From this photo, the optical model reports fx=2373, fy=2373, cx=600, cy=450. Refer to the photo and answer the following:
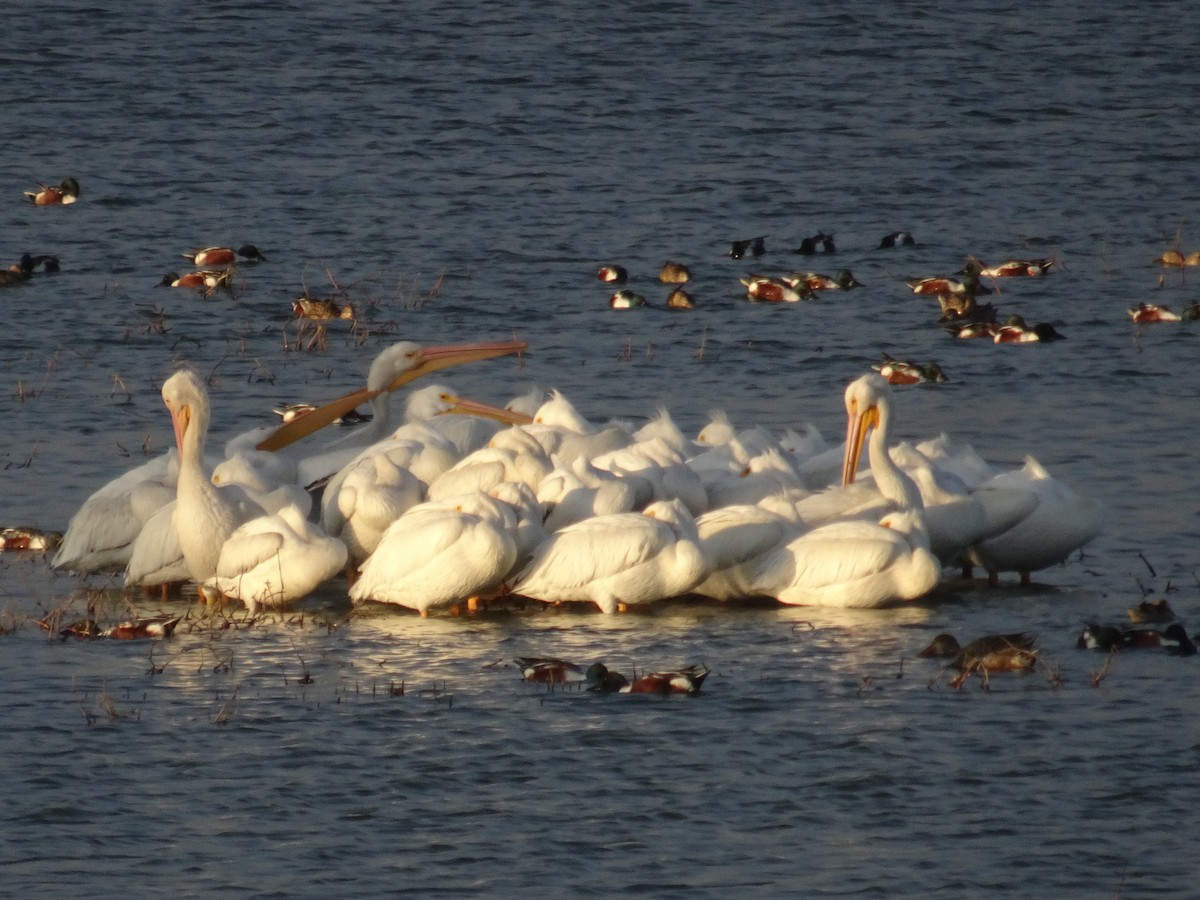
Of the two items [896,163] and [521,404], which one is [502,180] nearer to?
[896,163]

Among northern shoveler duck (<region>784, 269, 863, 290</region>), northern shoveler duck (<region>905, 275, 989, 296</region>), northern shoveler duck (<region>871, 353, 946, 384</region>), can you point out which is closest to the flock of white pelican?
northern shoveler duck (<region>871, 353, 946, 384</region>)

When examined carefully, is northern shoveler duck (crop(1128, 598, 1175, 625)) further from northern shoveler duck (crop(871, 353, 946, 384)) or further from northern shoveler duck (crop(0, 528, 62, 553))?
northern shoveler duck (crop(871, 353, 946, 384))

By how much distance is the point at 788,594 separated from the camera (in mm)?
8734

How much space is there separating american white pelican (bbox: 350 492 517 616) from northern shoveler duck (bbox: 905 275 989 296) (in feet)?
21.5

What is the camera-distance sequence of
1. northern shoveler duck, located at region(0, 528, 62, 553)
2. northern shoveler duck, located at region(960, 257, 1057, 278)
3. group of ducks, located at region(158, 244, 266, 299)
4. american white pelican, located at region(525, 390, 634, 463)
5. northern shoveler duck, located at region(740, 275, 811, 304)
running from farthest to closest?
1. northern shoveler duck, located at region(960, 257, 1057, 278)
2. group of ducks, located at region(158, 244, 266, 299)
3. northern shoveler duck, located at region(740, 275, 811, 304)
4. american white pelican, located at region(525, 390, 634, 463)
5. northern shoveler duck, located at region(0, 528, 62, 553)

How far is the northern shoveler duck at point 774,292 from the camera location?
15.0 metres

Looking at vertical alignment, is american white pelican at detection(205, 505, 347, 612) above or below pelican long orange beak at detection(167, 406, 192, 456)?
below

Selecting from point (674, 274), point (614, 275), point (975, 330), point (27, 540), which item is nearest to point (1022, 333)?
point (975, 330)

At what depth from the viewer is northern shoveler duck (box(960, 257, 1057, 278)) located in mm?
15508

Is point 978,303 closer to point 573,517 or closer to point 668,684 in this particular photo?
point 573,517

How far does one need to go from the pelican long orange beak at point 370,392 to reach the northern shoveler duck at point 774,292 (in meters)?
3.60

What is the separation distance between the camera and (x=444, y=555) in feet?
27.8

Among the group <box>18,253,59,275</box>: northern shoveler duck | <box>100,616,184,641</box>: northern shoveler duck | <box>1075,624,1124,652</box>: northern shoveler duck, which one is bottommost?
<box>100,616,184,641</box>: northern shoveler duck

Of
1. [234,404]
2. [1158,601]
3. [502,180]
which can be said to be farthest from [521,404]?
[502,180]
